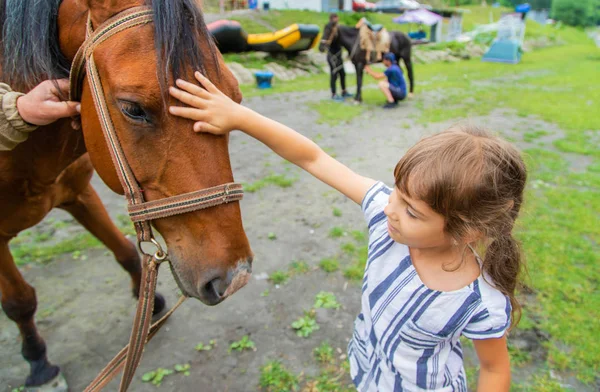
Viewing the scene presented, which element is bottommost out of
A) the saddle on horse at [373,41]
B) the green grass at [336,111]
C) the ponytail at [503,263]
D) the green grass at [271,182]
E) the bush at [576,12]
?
the bush at [576,12]

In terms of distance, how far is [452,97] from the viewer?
34.7 ft

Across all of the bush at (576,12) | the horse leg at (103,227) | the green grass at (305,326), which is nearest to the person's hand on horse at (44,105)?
the horse leg at (103,227)

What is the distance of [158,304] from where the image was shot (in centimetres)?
294

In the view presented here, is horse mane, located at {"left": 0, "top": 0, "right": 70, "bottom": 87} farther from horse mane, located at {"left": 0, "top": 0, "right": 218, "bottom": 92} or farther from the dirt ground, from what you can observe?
the dirt ground

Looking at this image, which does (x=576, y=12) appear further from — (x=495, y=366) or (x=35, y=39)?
(x=35, y=39)

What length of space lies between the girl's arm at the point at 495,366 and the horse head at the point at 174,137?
0.87 metres

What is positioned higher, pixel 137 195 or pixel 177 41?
pixel 177 41

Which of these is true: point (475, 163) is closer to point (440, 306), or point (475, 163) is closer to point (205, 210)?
point (440, 306)

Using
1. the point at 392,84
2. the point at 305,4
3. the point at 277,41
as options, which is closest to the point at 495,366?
the point at 392,84

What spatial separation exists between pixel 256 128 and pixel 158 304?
6.72 feet

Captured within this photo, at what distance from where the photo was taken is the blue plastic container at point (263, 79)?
1188 cm

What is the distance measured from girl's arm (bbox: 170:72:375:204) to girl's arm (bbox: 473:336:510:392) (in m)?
0.72

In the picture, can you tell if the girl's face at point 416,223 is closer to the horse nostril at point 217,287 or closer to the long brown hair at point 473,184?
the long brown hair at point 473,184

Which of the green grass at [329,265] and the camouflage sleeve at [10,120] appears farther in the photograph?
the green grass at [329,265]
